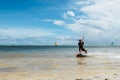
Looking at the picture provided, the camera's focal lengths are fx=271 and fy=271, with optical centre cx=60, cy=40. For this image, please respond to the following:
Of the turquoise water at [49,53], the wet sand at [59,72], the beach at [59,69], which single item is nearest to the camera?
the wet sand at [59,72]

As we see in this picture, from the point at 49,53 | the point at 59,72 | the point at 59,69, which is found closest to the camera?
the point at 59,72

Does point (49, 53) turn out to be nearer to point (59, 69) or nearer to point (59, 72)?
point (59, 69)

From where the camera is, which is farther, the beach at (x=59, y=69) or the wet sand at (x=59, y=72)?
the beach at (x=59, y=69)

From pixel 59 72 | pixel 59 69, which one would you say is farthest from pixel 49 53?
pixel 59 72

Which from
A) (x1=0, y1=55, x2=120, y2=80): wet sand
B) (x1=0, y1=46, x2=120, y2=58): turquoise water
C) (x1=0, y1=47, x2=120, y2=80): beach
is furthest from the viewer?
(x1=0, y1=46, x2=120, y2=58): turquoise water

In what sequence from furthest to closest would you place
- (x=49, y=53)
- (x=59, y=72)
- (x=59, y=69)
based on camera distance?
1. (x=49, y=53)
2. (x=59, y=69)
3. (x=59, y=72)

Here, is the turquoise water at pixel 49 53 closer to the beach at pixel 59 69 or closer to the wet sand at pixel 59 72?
the beach at pixel 59 69

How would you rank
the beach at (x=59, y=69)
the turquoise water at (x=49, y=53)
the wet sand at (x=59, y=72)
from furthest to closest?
the turquoise water at (x=49, y=53) < the beach at (x=59, y=69) < the wet sand at (x=59, y=72)

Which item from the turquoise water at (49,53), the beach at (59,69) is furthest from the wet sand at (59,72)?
the turquoise water at (49,53)

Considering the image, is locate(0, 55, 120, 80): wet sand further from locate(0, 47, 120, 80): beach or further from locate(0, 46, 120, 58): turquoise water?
locate(0, 46, 120, 58): turquoise water

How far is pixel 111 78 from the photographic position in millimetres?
17672

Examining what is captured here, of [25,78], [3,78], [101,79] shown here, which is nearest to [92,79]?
[101,79]

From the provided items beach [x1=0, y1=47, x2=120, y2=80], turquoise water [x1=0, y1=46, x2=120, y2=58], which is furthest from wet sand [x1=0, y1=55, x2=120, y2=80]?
turquoise water [x1=0, y1=46, x2=120, y2=58]

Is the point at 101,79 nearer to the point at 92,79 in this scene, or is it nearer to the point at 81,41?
the point at 92,79
